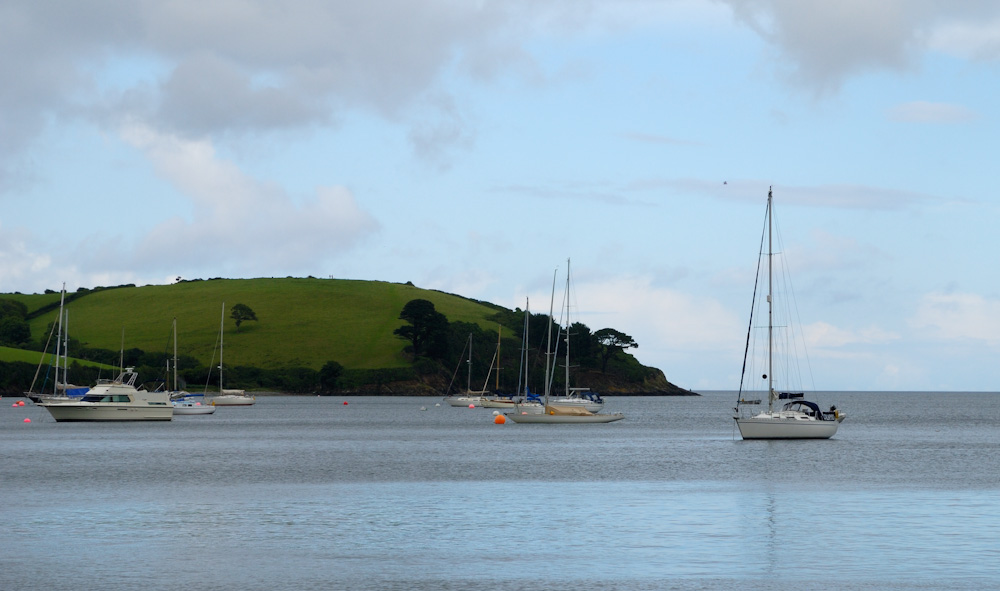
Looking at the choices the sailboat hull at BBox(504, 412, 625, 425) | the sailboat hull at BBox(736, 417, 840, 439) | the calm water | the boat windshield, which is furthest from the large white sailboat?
the sailboat hull at BBox(736, 417, 840, 439)

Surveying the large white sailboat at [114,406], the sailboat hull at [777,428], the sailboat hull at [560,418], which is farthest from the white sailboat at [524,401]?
the sailboat hull at [777,428]

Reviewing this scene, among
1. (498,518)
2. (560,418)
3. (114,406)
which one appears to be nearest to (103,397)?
(114,406)

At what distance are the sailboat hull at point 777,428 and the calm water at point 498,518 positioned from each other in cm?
80

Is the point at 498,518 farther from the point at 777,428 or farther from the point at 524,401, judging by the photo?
the point at 524,401

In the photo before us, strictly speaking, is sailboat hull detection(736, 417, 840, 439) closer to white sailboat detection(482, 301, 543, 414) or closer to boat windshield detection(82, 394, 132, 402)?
white sailboat detection(482, 301, 543, 414)

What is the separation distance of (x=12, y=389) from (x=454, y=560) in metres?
186

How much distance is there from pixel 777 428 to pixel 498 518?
42617mm

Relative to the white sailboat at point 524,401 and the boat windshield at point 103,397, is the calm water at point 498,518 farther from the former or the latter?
the white sailboat at point 524,401

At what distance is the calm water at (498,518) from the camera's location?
2583cm

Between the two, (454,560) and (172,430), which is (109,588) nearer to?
(454,560)

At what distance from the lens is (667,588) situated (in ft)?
79.4

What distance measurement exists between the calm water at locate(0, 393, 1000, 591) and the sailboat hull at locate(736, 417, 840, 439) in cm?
80

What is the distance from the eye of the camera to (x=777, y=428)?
2958 inches

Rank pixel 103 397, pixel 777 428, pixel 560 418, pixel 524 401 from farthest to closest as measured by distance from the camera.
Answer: pixel 524 401, pixel 560 418, pixel 103 397, pixel 777 428
